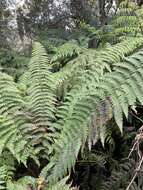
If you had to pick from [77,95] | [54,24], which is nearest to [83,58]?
[77,95]

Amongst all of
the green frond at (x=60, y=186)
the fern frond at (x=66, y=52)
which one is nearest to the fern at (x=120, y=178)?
the green frond at (x=60, y=186)

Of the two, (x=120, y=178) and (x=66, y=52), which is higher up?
(x=66, y=52)

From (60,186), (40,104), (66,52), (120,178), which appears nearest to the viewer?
(60,186)

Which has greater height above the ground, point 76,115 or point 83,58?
point 83,58

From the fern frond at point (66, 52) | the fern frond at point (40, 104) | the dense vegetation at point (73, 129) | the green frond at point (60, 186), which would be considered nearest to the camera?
the green frond at point (60, 186)

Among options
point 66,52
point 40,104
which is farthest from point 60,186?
point 66,52

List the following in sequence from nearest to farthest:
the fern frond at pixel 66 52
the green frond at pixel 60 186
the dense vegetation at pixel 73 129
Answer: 1. the green frond at pixel 60 186
2. the dense vegetation at pixel 73 129
3. the fern frond at pixel 66 52

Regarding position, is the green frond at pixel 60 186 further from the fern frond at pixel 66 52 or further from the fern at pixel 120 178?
the fern frond at pixel 66 52

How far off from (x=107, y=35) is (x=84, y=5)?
272 centimetres

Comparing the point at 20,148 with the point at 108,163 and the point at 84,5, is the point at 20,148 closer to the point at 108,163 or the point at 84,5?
the point at 108,163

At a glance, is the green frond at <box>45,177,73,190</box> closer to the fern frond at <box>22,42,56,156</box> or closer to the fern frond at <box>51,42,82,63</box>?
the fern frond at <box>22,42,56,156</box>

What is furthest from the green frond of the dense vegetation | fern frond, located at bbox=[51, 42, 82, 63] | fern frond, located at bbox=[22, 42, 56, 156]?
fern frond, located at bbox=[51, 42, 82, 63]

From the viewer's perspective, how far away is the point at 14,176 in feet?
8.93

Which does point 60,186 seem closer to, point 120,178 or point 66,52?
point 120,178
